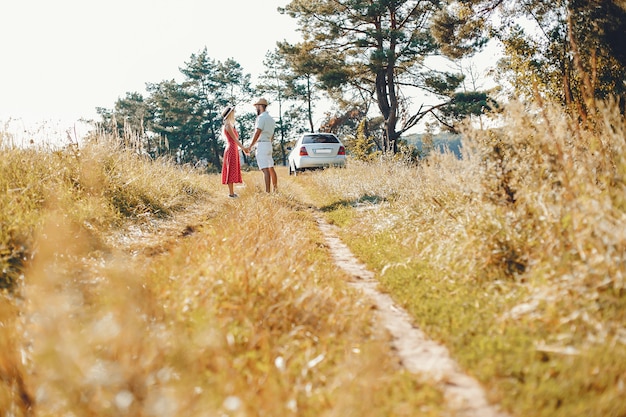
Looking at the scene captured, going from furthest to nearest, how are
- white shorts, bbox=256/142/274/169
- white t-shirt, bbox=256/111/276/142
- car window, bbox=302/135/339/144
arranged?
car window, bbox=302/135/339/144 → white shorts, bbox=256/142/274/169 → white t-shirt, bbox=256/111/276/142

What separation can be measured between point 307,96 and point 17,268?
1798 inches

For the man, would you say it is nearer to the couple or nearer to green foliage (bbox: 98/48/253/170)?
the couple

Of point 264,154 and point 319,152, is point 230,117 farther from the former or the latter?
point 319,152

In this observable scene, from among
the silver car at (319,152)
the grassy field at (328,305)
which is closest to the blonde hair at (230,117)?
the grassy field at (328,305)

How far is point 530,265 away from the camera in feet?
11.7

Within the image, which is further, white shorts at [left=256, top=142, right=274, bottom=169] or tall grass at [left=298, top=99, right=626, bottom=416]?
white shorts at [left=256, top=142, right=274, bottom=169]

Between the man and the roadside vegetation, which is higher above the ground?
the man

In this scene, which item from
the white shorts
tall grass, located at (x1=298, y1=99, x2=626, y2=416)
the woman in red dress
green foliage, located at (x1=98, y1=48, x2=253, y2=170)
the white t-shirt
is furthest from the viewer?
green foliage, located at (x1=98, y1=48, x2=253, y2=170)

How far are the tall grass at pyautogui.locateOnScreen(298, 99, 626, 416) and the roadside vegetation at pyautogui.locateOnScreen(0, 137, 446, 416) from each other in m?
0.52

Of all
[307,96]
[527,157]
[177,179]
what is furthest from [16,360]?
[307,96]

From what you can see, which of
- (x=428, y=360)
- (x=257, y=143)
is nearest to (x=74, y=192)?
(x=257, y=143)

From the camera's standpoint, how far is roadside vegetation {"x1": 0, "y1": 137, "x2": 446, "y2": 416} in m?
2.24

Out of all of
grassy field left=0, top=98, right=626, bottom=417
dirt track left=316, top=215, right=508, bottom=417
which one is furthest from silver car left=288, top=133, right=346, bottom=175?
dirt track left=316, top=215, right=508, bottom=417

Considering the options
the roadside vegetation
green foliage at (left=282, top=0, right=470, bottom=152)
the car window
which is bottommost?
the roadside vegetation
